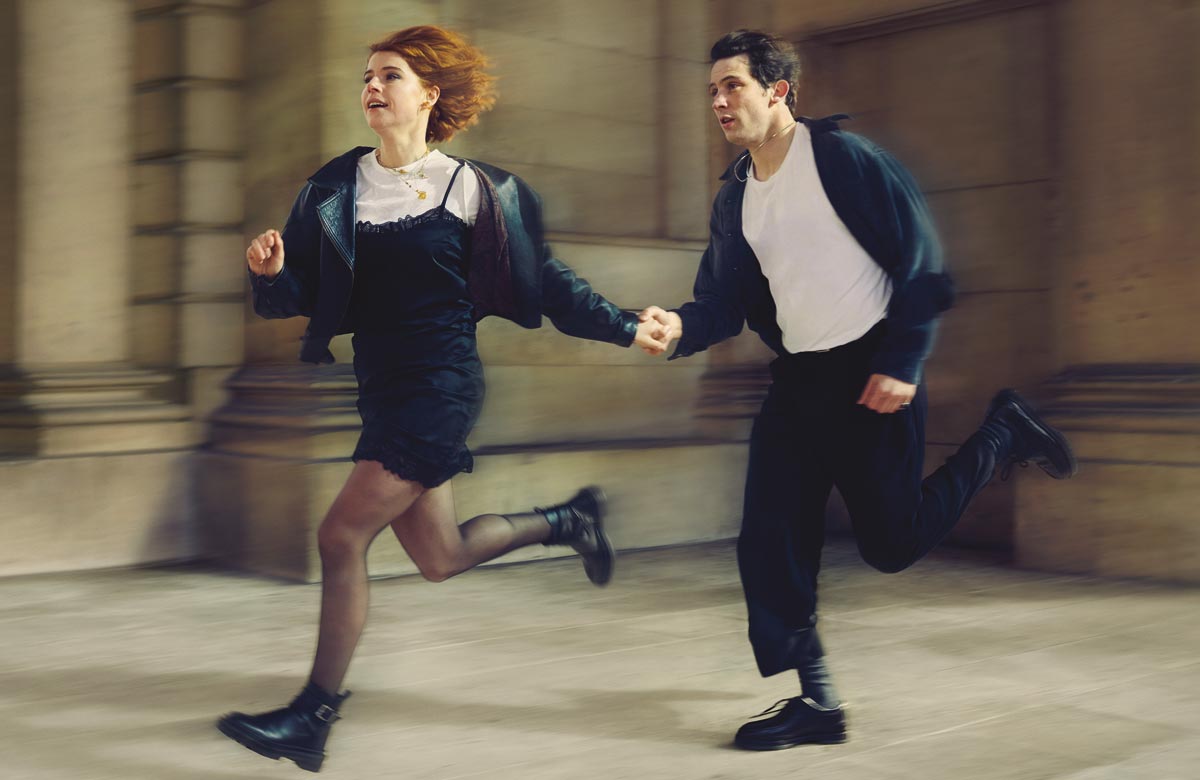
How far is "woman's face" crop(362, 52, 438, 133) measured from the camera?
3566mm

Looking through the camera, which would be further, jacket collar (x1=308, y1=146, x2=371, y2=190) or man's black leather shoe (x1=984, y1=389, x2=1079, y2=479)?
man's black leather shoe (x1=984, y1=389, x2=1079, y2=479)

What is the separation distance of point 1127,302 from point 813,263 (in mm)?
3431

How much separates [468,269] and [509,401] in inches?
139

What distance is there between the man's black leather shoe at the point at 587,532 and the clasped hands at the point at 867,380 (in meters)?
0.69

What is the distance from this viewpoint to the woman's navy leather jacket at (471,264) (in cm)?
358

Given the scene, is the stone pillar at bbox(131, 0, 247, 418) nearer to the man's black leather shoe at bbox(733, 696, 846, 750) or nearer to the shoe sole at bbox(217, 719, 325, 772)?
the shoe sole at bbox(217, 719, 325, 772)

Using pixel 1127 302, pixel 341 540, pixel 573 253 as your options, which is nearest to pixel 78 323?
pixel 573 253

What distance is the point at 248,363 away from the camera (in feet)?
23.3

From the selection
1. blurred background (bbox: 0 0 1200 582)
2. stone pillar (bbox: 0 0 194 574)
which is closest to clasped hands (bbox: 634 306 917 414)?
blurred background (bbox: 0 0 1200 582)

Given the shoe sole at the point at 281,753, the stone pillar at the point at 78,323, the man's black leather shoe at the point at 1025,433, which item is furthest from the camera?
the stone pillar at the point at 78,323

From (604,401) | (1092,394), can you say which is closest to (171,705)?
(604,401)

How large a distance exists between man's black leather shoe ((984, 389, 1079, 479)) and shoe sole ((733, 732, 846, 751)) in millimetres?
1083

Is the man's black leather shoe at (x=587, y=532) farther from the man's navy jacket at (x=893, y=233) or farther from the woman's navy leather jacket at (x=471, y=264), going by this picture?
the man's navy jacket at (x=893, y=233)

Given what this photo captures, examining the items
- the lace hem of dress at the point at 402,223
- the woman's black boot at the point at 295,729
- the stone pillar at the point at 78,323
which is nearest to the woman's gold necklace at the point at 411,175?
the lace hem of dress at the point at 402,223
